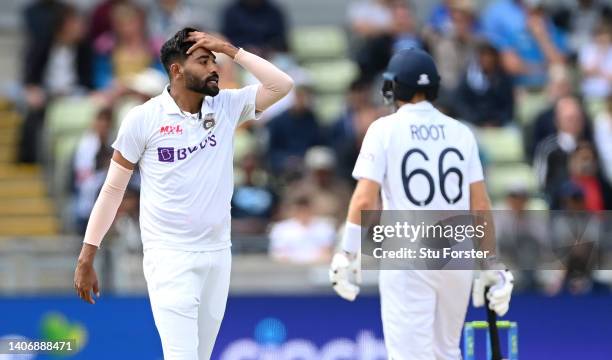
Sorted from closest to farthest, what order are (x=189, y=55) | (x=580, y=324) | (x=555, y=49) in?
(x=189, y=55) → (x=580, y=324) → (x=555, y=49)

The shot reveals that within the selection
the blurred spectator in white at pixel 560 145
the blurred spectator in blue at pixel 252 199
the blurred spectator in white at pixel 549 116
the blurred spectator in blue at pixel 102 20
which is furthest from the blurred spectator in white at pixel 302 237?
the blurred spectator in blue at pixel 102 20

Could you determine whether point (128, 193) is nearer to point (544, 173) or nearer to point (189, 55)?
point (544, 173)

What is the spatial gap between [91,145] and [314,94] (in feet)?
10.3

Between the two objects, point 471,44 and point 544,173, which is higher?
point 471,44

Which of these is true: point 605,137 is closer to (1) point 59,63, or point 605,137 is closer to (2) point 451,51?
(2) point 451,51

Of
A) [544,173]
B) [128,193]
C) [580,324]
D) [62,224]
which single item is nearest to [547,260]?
[580,324]

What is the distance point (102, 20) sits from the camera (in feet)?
53.4

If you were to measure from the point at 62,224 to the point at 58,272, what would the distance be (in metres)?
2.35

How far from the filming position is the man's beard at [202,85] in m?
8.58

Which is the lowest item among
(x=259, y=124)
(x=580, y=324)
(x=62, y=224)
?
(x=580, y=324)

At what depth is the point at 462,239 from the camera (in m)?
9.29

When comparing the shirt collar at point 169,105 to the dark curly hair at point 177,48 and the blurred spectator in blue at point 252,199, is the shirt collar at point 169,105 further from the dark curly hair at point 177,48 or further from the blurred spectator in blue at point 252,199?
the blurred spectator in blue at point 252,199

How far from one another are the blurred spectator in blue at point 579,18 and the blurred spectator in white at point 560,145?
2.13m

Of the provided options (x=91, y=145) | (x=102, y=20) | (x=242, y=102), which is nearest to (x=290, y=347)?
(x=91, y=145)
